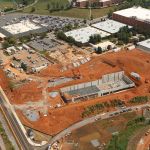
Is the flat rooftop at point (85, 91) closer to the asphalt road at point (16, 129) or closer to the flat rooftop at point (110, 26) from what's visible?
the asphalt road at point (16, 129)

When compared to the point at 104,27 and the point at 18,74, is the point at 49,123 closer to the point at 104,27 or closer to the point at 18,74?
the point at 18,74

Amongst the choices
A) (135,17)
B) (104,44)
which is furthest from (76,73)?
(135,17)

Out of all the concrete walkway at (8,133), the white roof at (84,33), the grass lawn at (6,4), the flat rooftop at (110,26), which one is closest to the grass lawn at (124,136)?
the concrete walkway at (8,133)

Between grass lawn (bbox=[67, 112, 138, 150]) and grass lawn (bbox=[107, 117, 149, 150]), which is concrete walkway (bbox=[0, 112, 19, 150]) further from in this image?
grass lawn (bbox=[107, 117, 149, 150])

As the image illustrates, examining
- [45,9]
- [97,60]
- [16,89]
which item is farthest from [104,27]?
[16,89]

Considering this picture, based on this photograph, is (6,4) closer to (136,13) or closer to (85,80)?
(136,13)
